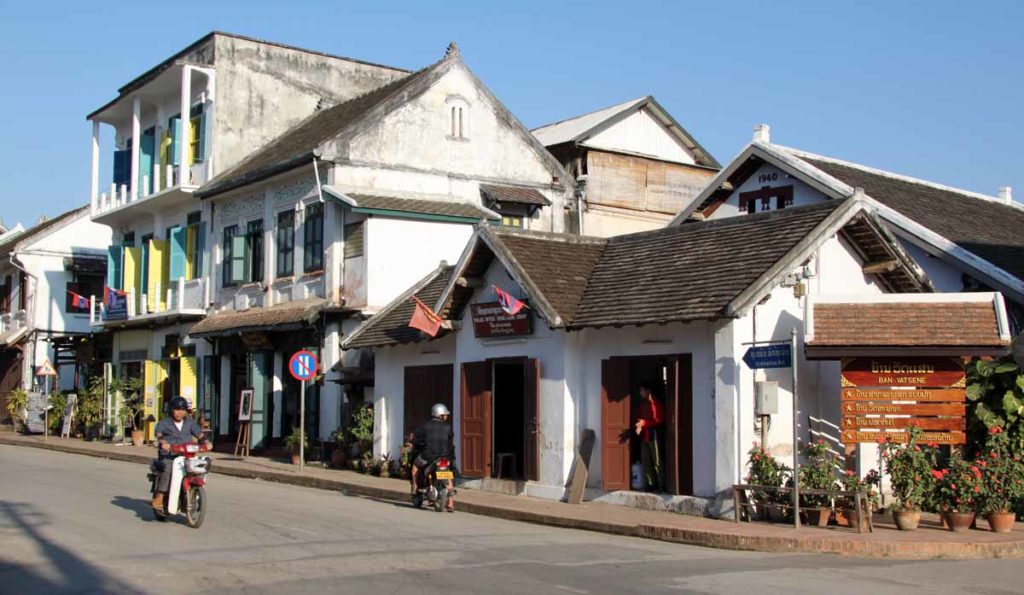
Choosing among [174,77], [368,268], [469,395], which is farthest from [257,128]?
[469,395]

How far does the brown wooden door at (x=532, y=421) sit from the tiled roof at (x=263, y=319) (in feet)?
28.3

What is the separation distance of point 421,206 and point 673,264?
1047cm

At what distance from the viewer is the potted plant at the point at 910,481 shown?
15.8 m

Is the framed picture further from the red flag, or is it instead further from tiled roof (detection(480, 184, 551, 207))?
the red flag

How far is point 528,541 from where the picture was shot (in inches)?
566

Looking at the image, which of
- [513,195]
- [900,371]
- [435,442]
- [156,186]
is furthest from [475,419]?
[156,186]

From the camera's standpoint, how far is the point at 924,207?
27406mm

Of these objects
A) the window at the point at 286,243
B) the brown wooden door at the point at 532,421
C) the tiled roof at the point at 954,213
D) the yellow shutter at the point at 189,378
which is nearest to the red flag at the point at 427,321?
the brown wooden door at the point at 532,421

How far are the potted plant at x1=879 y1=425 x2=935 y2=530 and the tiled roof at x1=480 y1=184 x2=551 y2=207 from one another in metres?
16.0

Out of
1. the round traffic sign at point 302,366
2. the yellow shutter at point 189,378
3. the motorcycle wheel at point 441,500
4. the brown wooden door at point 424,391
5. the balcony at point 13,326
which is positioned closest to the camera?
the motorcycle wheel at point 441,500

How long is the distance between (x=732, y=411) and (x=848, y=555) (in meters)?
3.23

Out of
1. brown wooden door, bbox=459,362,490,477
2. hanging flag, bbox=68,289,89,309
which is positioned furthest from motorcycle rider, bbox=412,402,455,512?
hanging flag, bbox=68,289,89,309

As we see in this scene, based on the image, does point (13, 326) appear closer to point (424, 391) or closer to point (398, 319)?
point (398, 319)

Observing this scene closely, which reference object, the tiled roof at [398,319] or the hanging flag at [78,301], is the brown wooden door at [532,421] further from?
the hanging flag at [78,301]
